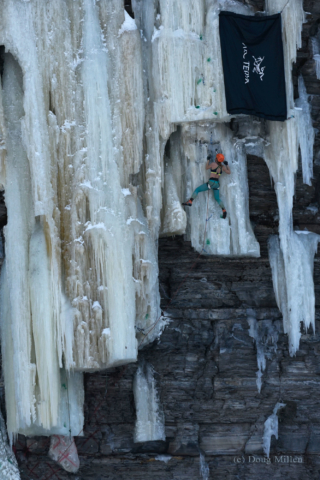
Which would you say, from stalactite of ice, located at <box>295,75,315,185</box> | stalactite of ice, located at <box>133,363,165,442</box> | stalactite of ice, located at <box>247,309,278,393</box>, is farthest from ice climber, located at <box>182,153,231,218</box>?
stalactite of ice, located at <box>133,363,165,442</box>

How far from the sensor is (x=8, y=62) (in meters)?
12.0

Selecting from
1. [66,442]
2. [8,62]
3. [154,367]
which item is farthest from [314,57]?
[66,442]

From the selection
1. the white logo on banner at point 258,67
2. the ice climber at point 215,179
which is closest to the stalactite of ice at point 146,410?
the ice climber at point 215,179

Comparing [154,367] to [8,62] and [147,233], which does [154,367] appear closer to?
→ [147,233]

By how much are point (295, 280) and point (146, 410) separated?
3731 millimetres

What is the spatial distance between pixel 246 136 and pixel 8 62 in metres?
4.39

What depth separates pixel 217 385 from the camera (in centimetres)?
1359

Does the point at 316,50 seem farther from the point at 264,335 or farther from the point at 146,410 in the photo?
the point at 146,410

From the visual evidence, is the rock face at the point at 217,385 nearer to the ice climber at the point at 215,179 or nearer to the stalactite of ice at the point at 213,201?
the stalactite of ice at the point at 213,201

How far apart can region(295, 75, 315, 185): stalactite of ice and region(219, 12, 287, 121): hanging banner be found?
0.78 metres

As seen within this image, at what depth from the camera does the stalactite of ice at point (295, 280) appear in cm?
1319

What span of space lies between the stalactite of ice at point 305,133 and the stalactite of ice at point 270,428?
4.48m

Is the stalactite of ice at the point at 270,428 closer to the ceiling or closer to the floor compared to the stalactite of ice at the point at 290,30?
closer to the floor

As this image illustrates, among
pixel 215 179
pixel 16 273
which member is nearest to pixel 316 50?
pixel 215 179
